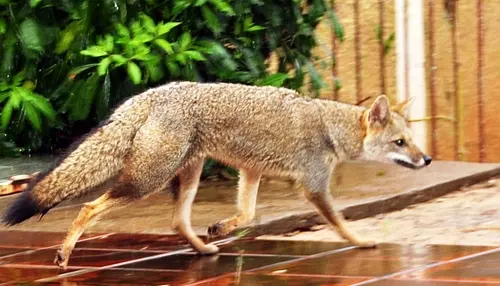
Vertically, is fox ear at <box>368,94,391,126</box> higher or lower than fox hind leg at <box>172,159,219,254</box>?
higher

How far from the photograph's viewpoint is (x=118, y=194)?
5.68m

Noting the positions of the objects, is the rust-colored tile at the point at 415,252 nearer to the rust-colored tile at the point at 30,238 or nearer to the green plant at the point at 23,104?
the rust-colored tile at the point at 30,238

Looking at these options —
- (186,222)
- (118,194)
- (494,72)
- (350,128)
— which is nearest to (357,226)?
(350,128)

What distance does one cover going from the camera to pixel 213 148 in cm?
608

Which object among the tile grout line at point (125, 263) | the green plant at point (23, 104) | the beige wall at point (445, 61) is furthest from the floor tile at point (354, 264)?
the beige wall at point (445, 61)

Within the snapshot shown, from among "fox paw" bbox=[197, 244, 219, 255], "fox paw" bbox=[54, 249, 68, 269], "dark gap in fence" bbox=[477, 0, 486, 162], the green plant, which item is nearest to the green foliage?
the green plant

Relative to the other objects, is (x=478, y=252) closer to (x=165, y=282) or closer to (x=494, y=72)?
(x=165, y=282)

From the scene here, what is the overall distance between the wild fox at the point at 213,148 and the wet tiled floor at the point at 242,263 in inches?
6.5

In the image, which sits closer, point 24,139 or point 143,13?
point 143,13

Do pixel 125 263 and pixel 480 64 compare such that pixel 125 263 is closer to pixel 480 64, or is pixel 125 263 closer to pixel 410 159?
pixel 410 159

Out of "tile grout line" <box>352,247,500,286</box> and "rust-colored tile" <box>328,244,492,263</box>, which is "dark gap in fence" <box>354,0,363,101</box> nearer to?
"rust-colored tile" <box>328,244,492,263</box>

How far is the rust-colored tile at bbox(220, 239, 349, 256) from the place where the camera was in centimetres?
587

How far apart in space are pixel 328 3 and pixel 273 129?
2.61m

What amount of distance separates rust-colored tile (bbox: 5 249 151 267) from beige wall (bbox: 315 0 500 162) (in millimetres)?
4259
